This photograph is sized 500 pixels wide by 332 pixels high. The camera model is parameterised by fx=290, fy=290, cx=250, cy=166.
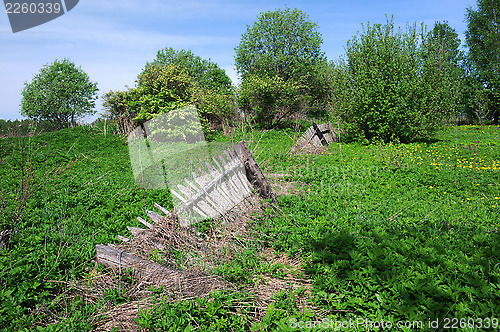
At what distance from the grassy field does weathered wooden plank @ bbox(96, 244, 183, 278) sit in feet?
0.96

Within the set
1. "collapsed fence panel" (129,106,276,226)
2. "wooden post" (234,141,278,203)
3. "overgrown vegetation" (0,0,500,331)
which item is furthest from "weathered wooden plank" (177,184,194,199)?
"wooden post" (234,141,278,203)

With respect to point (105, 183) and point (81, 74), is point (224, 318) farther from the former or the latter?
point (81, 74)

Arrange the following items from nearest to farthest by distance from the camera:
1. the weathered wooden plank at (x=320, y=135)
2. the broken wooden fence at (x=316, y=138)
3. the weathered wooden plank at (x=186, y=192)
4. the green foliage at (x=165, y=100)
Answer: the weathered wooden plank at (x=186, y=192) < the broken wooden fence at (x=316, y=138) < the weathered wooden plank at (x=320, y=135) < the green foliage at (x=165, y=100)

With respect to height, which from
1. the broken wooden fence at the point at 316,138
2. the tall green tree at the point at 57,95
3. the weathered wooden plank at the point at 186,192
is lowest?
the weathered wooden plank at the point at 186,192

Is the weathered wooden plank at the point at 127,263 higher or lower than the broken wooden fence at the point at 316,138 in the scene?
lower

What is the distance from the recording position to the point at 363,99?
41.1ft

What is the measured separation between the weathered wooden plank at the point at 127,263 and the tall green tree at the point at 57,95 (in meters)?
31.8

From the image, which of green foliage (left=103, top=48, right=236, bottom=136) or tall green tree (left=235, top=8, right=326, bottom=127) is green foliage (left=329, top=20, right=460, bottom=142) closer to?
green foliage (left=103, top=48, right=236, bottom=136)

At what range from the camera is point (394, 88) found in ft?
39.4

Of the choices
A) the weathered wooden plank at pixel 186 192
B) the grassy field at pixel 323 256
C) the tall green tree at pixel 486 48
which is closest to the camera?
the grassy field at pixel 323 256

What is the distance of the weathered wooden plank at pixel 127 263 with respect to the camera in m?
3.17

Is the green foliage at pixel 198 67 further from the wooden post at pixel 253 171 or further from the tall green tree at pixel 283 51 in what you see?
the wooden post at pixel 253 171

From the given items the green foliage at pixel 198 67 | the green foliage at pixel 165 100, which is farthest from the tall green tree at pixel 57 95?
the green foliage at pixel 165 100

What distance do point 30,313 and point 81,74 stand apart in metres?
38.4
